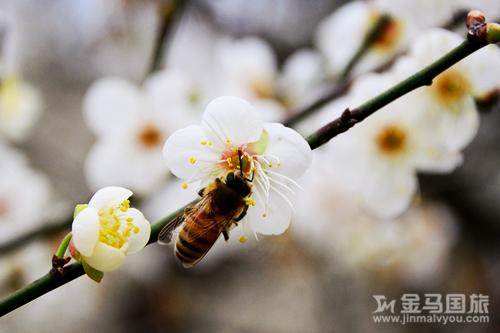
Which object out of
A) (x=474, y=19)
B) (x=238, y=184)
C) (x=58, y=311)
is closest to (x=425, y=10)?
(x=474, y=19)

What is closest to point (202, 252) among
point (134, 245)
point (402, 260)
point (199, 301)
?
point (134, 245)

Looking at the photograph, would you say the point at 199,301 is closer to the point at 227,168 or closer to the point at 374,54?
the point at 374,54

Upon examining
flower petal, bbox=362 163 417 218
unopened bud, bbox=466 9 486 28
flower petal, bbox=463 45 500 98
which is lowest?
flower petal, bbox=362 163 417 218

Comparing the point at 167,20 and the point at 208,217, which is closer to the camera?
the point at 208,217

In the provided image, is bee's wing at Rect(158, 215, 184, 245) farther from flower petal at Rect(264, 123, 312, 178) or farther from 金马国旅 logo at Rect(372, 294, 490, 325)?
金马国旅 logo at Rect(372, 294, 490, 325)

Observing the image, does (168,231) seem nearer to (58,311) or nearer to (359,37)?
(359,37)

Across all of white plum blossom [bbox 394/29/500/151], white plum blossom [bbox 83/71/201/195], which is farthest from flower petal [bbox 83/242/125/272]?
white plum blossom [bbox 83/71/201/195]
